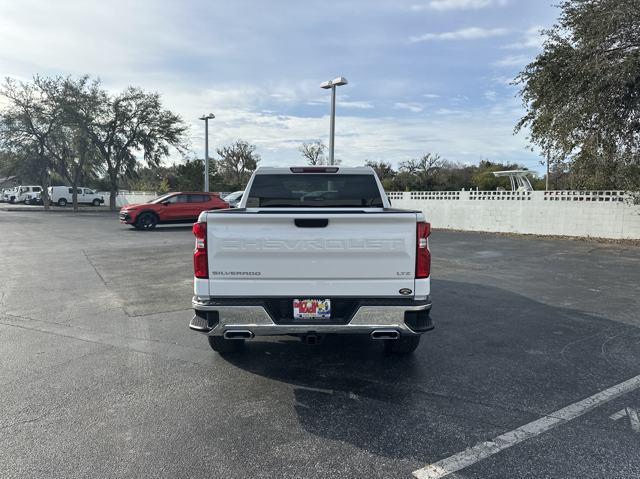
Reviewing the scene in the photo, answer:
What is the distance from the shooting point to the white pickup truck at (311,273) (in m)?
3.68

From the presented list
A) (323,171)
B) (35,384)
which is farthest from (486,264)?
(35,384)

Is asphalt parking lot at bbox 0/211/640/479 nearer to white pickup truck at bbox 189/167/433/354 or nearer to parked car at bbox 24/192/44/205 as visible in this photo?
white pickup truck at bbox 189/167/433/354

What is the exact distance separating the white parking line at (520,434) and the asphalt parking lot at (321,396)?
0.01 m

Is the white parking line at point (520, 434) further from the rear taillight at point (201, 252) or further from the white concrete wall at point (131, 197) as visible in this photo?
the white concrete wall at point (131, 197)

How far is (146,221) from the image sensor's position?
64.3 ft

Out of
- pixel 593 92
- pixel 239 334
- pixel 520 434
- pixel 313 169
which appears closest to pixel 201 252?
pixel 239 334

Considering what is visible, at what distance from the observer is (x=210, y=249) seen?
3.70m

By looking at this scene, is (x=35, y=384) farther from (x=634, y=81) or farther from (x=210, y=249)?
(x=634, y=81)

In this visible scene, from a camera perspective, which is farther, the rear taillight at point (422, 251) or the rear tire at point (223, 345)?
the rear tire at point (223, 345)

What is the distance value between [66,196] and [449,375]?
49.6 m

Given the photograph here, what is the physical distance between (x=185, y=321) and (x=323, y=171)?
8.86 feet

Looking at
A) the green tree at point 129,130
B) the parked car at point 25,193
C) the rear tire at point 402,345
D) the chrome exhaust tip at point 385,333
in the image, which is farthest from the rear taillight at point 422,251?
the parked car at point 25,193

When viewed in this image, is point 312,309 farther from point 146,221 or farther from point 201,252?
point 146,221

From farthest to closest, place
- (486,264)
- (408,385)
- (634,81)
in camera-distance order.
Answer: (634,81), (486,264), (408,385)
